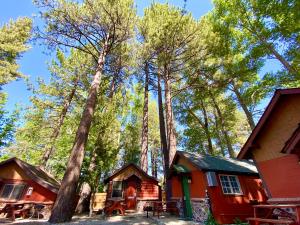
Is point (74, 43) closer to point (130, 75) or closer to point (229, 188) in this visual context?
point (130, 75)

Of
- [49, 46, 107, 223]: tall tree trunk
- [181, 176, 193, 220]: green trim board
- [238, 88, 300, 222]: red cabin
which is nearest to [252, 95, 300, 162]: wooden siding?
[238, 88, 300, 222]: red cabin

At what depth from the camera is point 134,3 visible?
13805 mm

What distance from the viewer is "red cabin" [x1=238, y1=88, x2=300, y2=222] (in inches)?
276

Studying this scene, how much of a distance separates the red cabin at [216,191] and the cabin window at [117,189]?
5.00 metres

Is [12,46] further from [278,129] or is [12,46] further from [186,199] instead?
[278,129]

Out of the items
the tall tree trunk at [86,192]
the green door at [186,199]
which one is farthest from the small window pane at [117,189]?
the green door at [186,199]

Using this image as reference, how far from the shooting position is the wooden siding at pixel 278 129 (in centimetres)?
727

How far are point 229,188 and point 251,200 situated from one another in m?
1.35

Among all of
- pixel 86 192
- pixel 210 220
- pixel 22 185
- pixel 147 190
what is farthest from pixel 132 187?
pixel 210 220

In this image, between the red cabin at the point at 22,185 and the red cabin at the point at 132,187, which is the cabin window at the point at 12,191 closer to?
the red cabin at the point at 22,185

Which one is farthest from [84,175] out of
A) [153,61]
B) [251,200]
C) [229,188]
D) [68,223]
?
[153,61]

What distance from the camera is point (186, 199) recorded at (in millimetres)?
11875

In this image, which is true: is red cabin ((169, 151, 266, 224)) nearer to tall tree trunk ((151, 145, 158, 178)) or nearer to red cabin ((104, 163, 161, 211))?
red cabin ((104, 163, 161, 211))

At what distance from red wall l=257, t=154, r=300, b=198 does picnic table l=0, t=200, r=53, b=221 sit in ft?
41.4
